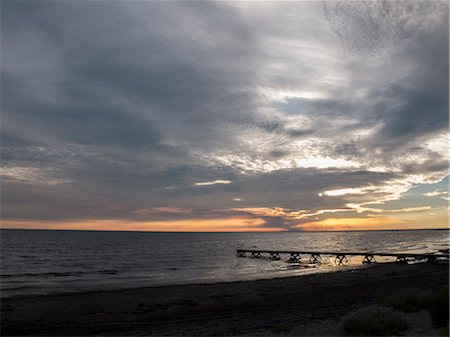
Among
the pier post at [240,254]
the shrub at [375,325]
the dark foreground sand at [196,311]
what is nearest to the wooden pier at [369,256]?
the pier post at [240,254]

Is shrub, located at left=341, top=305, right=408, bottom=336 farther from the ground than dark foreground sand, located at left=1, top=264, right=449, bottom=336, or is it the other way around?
shrub, located at left=341, top=305, right=408, bottom=336

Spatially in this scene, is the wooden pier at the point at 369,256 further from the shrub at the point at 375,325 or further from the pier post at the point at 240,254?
the shrub at the point at 375,325

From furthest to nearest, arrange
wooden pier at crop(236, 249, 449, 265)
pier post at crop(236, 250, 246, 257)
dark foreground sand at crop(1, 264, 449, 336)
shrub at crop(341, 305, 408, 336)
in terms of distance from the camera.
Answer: pier post at crop(236, 250, 246, 257) < wooden pier at crop(236, 249, 449, 265) < dark foreground sand at crop(1, 264, 449, 336) < shrub at crop(341, 305, 408, 336)

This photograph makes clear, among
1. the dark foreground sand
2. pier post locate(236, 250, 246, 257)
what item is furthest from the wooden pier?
the dark foreground sand

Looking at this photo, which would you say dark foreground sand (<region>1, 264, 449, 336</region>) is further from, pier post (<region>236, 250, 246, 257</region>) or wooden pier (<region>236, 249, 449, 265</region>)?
pier post (<region>236, 250, 246, 257</region>)

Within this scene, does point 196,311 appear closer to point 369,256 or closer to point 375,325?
point 375,325

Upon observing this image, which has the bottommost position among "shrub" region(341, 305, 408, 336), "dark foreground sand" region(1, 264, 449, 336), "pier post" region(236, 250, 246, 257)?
"pier post" region(236, 250, 246, 257)

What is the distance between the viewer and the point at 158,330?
15266mm

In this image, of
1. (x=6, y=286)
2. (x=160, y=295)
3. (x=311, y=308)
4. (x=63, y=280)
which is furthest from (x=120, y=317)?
(x=63, y=280)

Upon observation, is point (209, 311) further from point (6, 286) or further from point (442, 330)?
point (6, 286)

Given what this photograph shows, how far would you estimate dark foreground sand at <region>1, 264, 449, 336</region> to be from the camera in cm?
→ 1501

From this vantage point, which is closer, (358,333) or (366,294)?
(358,333)

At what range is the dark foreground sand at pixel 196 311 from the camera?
15.0m

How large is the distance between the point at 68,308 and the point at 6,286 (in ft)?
42.3
